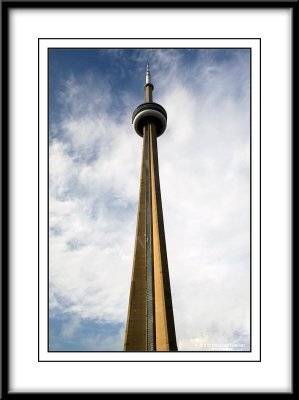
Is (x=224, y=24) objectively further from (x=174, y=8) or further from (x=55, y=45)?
(x=55, y=45)

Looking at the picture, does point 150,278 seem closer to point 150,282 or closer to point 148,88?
point 150,282

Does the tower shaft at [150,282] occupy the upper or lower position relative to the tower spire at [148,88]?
lower

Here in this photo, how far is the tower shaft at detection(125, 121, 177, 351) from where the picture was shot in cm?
1158

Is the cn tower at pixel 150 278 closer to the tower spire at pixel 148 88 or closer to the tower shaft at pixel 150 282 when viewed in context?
the tower shaft at pixel 150 282

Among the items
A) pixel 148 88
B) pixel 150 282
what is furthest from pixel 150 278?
pixel 148 88

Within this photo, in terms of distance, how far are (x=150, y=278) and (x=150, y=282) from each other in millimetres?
194

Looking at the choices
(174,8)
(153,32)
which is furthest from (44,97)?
(174,8)

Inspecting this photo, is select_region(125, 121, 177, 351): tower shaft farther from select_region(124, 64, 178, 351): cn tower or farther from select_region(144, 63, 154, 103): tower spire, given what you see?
select_region(144, 63, 154, 103): tower spire

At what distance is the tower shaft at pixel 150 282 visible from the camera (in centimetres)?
1158

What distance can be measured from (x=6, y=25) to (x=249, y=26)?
2.87m

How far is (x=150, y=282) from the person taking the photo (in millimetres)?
13539

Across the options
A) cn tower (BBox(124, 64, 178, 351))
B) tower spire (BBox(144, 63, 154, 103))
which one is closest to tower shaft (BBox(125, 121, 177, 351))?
cn tower (BBox(124, 64, 178, 351))

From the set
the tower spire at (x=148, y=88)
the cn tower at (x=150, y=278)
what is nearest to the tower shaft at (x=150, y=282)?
the cn tower at (x=150, y=278)

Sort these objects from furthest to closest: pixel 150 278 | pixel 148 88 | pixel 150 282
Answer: pixel 148 88
pixel 150 278
pixel 150 282
